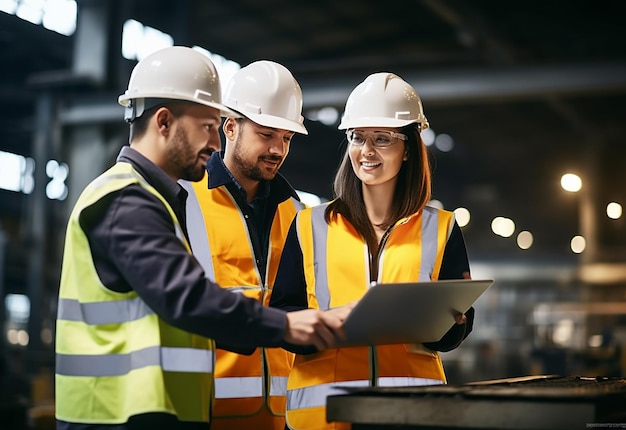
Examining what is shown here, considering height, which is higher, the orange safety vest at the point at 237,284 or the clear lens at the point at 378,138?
the clear lens at the point at 378,138

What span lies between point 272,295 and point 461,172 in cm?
2095

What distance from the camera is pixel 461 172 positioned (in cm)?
2350

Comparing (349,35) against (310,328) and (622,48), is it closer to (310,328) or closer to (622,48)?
(622,48)

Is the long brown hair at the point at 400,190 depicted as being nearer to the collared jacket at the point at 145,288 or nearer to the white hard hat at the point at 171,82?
the white hard hat at the point at 171,82

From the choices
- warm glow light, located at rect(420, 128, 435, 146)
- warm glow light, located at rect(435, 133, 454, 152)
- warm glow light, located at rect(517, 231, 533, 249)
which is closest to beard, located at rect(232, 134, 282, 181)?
warm glow light, located at rect(420, 128, 435, 146)

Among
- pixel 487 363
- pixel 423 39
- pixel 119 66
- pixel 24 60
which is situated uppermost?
pixel 423 39

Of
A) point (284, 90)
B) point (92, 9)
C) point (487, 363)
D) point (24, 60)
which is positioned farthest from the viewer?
point (487, 363)

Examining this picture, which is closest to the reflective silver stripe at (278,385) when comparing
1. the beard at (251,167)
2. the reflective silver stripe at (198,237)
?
the reflective silver stripe at (198,237)

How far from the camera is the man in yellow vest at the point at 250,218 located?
3.18 m

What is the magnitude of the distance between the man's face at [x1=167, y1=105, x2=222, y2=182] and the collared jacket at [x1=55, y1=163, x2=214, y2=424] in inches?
6.6

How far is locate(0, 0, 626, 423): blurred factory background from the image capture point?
985cm

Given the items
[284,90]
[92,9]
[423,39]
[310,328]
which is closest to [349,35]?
[423,39]

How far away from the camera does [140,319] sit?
226 centimetres

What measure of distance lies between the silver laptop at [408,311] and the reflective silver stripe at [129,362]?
45 centimetres
